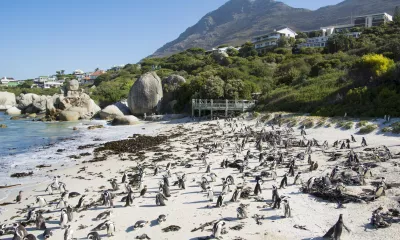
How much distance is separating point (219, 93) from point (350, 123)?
16.8 metres

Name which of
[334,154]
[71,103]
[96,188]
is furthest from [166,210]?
[71,103]

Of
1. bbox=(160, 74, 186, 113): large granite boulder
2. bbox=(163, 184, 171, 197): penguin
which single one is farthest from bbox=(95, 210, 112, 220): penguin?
bbox=(160, 74, 186, 113): large granite boulder

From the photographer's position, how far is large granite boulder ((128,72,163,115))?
126 feet

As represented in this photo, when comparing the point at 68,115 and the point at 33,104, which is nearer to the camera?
the point at 68,115

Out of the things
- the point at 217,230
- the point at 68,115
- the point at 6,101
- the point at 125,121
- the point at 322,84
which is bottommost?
the point at 217,230

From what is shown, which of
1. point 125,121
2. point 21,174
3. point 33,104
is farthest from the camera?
point 33,104

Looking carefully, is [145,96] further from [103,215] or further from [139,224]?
[139,224]

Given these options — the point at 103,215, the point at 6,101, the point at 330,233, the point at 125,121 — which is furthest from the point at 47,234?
the point at 6,101

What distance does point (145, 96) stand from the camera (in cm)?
3841

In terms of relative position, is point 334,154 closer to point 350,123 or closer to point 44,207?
point 350,123

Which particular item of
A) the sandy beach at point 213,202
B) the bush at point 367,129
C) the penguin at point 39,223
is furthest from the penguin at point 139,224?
the bush at point 367,129

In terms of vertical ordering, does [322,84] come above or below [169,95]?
above

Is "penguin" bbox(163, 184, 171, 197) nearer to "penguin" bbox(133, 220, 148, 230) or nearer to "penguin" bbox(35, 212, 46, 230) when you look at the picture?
"penguin" bbox(133, 220, 148, 230)

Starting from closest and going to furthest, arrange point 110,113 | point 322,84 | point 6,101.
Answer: point 322,84 < point 110,113 < point 6,101
